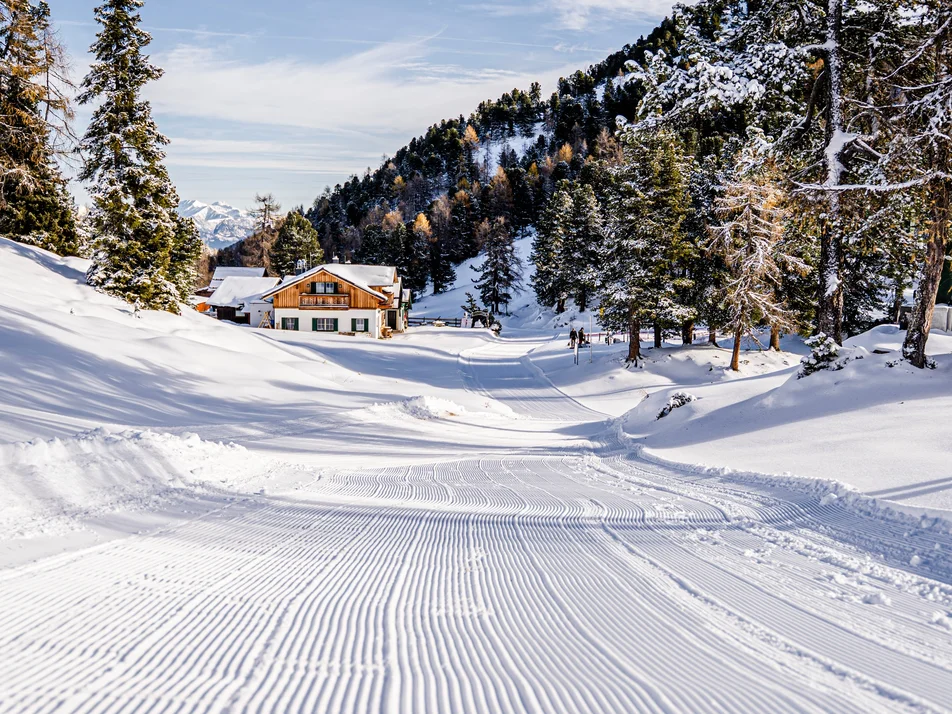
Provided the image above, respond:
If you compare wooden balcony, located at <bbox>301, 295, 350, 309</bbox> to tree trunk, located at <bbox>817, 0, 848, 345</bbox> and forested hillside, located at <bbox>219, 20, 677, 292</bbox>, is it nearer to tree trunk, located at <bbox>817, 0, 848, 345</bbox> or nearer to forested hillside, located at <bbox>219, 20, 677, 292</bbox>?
forested hillside, located at <bbox>219, 20, 677, 292</bbox>

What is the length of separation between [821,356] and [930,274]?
2566mm

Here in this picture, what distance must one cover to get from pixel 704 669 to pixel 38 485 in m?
7.38

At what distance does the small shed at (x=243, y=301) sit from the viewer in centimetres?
6241

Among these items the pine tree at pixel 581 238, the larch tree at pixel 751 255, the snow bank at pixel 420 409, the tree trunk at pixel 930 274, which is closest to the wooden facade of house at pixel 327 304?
the pine tree at pixel 581 238

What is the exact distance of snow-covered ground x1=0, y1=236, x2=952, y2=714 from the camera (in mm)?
3365

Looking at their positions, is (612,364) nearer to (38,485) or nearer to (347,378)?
(347,378)

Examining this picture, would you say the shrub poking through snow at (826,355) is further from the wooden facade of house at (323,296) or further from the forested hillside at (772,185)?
the wooden facade of house at (323,296)

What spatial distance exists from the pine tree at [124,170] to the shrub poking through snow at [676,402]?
22.8m

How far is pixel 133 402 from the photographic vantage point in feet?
53.1

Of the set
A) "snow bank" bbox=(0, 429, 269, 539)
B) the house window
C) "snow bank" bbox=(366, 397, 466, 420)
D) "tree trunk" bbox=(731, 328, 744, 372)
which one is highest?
the house window

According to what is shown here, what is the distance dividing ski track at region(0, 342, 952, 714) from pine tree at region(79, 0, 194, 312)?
84.6 feet

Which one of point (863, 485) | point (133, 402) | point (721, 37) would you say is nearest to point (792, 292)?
point (721, 37)

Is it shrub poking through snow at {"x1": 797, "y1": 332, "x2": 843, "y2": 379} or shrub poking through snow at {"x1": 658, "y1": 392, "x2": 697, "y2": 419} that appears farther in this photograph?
shrub poking through snow at {"x1": 658, "y1": 392, "x2": 697, "y2": 419}

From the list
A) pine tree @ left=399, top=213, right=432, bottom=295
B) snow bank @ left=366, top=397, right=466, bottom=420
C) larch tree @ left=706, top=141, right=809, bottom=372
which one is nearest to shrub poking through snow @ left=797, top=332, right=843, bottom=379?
snow bank @ left=366, top=397, right=466, bottom=420
